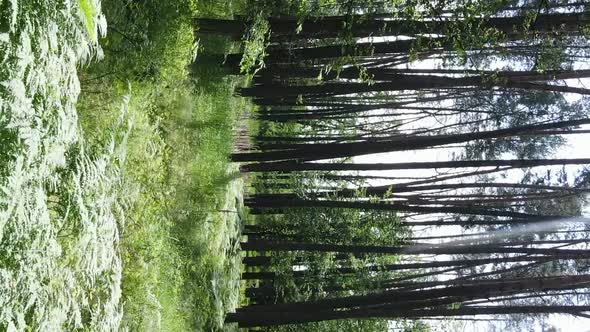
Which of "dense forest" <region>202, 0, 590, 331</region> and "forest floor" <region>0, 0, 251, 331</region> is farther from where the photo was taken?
"dense forest" <region>202, 0, 590, 331</region>

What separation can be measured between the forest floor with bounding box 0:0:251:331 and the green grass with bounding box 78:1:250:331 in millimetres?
22

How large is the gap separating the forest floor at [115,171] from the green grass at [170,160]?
0.07 feet

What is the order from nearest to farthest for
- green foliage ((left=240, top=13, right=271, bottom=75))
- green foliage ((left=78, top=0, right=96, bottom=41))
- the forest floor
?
the forest floor → green foliage ((left=78, top=0, right=96, bottom=41)) → green foliage ((left=240, top=13, right=271, bottom=75))

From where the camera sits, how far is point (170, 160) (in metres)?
8.24

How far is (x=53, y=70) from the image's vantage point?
4.06 m

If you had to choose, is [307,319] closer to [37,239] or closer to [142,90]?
[142,90]

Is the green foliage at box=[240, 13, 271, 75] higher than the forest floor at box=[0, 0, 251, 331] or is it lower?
higher

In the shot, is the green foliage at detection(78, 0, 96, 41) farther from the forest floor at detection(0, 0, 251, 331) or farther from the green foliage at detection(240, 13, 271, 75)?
the green foliage at detection(240, 13, 271, 75)

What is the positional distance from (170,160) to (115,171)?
288 centimetres

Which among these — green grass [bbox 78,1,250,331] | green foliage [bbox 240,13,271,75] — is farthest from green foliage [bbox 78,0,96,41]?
green foliage [bbox 240,13,271,75]

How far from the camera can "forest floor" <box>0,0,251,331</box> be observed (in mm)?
3645

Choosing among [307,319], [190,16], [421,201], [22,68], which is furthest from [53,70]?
[421,201]

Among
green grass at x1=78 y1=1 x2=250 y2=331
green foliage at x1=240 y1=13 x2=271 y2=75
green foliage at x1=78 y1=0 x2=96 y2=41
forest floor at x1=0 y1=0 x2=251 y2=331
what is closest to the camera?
forest floor at x1=0 y1=0 x2=251 y2=331

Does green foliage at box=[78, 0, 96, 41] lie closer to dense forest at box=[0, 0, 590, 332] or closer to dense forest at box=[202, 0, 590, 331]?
dense forest at box=[0, 0, 590, 332]
